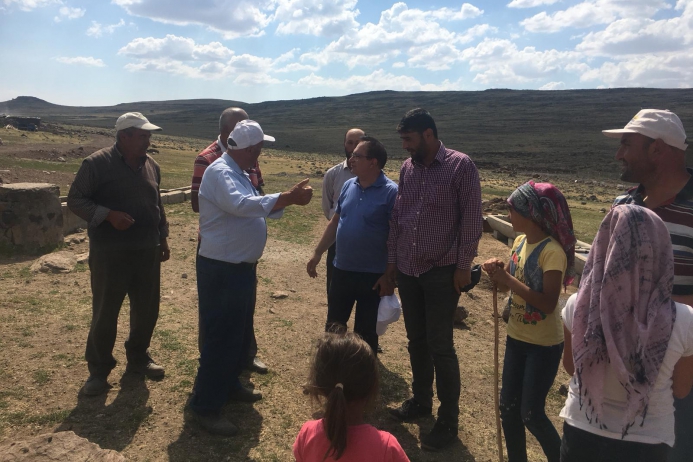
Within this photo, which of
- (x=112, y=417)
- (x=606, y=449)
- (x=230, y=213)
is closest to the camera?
(x=606, y=449)

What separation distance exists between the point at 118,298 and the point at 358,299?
185 cm

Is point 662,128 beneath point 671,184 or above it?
above

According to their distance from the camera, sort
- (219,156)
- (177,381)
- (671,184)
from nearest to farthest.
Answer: (671,184)
(177,381)
(219,156)

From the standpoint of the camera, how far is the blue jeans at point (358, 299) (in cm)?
415

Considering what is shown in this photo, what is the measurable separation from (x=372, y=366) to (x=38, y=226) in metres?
7.74

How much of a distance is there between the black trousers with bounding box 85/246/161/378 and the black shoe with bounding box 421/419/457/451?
7.91ft

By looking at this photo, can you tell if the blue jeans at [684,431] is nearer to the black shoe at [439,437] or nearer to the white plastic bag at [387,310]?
the black shoe at [439,437]

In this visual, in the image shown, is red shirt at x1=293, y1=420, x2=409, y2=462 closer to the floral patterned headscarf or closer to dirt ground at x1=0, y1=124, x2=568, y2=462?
dirt ground at x1=0, y1=124, x2=568, y2=462

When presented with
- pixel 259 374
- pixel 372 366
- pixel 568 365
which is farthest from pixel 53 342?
pixel 568 365

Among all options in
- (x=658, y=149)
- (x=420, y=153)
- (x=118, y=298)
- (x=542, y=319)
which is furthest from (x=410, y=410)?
(x=658, y=149)

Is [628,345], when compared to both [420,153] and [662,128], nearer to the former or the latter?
[662,128]

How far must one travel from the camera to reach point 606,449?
2.09m

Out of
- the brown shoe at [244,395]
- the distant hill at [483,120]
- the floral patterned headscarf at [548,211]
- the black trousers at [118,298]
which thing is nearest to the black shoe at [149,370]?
the black trousers at [118,298]

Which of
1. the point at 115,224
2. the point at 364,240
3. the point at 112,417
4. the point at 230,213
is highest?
the point at 230,213
